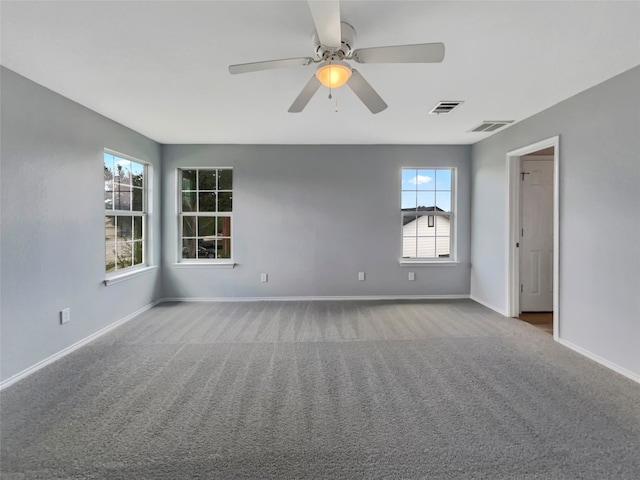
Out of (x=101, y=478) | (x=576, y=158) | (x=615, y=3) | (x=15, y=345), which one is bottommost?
(x=101, y=478)

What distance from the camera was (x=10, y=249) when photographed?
2209mm

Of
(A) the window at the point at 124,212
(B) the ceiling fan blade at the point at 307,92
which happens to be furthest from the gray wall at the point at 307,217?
(B) the ceiling fan blade at the point at 307,92

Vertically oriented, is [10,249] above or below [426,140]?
below

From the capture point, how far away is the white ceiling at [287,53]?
1.61m

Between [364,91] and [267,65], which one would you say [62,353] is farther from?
[364,91]

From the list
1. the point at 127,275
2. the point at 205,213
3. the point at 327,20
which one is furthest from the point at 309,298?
the point at 327,20

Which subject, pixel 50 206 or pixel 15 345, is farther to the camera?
pixel 50 206

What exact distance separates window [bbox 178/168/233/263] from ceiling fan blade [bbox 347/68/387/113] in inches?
119

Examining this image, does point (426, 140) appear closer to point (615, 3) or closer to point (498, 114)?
point (498, 114)

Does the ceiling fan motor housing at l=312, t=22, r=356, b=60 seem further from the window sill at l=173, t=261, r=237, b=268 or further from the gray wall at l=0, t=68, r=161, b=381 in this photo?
the window sill at l=173, t=261, r=237, b=268

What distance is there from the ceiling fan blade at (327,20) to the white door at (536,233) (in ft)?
11.4

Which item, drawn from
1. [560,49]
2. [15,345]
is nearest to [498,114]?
[560,49]

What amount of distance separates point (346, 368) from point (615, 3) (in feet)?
9.32

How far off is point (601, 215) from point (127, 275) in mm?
5015
